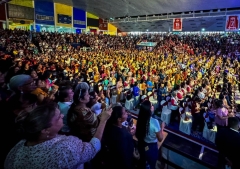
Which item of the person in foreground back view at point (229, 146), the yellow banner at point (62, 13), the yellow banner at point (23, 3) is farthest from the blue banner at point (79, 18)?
the person in foreground back view at point (229, 146)

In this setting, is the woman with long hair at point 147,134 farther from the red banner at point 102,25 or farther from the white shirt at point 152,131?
the red banner at point 102,25

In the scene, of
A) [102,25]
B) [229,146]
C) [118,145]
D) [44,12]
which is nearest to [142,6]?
[102,25]

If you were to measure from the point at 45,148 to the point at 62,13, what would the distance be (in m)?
29.6

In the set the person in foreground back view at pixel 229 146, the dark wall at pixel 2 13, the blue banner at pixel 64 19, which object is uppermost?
the blue banner at pixel 64 19

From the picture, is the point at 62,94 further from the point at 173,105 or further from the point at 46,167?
the point at 173,105

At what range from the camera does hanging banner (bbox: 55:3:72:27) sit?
26672mm

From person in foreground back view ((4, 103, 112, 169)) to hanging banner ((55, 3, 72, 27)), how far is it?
93.5 feet

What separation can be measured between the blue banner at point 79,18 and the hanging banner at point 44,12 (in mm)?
4079

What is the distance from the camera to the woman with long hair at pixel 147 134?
6.88 feet

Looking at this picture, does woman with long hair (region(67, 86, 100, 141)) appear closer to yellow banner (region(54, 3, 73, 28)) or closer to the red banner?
yellow banner (region(54, 3, 73, 28))

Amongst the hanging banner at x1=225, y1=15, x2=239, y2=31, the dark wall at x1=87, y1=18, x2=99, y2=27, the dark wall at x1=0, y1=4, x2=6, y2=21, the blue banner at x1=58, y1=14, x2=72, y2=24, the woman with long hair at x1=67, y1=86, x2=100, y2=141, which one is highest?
the dark wall at x1=87, y1=18, x2=99, y2=27

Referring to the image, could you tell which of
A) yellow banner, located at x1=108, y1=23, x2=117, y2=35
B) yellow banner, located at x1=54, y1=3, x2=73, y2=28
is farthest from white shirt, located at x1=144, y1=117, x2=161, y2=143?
yellow banner, located at x1=108, y1=23, x2=117, y2=35

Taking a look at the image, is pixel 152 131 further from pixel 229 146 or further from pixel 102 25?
pixel 102 25

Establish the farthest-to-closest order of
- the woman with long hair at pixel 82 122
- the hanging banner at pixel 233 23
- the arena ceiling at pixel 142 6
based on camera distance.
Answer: the arena ceiling at pixel 142 6 → the hanging banner at pixel 233 23 → the woman with long hair at pixel 82 122
